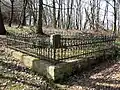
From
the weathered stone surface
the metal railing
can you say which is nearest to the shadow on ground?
the weathered stone surface

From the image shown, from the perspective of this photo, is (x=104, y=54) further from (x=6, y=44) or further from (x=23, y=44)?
(x=6, y=44)

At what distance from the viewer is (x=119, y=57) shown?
28.0 ft

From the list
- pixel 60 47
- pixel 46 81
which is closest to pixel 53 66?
pixel 46 81

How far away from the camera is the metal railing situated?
6.13m

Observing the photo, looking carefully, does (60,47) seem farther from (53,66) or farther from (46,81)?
(46,81)

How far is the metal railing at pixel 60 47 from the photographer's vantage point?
6.13 metres

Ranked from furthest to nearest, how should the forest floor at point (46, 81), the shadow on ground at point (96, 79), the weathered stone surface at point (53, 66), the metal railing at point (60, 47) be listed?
the metal railing at point (60, 47), the weathered stone surface at point (53, 66), the shadow on ground at point (96, 79), the forest floor at point (46, 81)

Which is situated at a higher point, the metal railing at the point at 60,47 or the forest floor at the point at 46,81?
the metal railing at the point at 60,47

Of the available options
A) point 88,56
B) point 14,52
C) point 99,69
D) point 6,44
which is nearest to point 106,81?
point 99,69

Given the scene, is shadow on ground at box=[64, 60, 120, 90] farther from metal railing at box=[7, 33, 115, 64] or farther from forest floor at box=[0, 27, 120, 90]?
metal railing at box=[7, 33, 115, 64]

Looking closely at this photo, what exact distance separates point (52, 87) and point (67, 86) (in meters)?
0.49

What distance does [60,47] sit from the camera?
6.20 metres

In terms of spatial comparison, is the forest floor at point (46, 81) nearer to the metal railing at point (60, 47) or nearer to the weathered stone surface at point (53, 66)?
the weathered stone surface at point (53, 66)

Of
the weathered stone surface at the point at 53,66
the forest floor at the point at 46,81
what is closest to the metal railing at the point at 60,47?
the weathered stone surface at the point at 53,66
